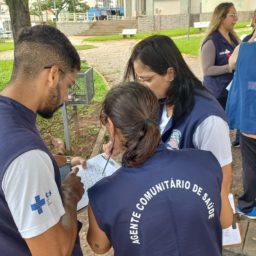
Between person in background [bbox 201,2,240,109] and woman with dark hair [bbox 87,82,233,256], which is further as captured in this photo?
person in background [bbox 201,2,240,109]

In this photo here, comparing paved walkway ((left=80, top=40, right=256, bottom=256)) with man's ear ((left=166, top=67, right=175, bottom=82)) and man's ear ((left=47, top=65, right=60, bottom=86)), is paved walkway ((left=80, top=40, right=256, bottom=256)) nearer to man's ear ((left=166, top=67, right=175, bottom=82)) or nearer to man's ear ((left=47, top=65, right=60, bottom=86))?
man's ear ((left=166, top=67, right=175, bottom=82))

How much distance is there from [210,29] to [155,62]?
87.2 inches

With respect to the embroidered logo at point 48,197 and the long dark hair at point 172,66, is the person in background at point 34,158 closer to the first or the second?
the embroidered logo at point 48,197

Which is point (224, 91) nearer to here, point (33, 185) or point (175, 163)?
point (175, 163)

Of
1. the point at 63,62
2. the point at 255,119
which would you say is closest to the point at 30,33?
the point at 63,62

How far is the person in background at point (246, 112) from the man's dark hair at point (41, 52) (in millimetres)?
1467

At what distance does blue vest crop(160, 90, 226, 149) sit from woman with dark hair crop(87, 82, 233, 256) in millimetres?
407

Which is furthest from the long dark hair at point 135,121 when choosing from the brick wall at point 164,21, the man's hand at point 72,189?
the brick wall at point 164,21

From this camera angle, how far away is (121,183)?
124 cm

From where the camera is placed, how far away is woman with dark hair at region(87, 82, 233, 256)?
1.22m

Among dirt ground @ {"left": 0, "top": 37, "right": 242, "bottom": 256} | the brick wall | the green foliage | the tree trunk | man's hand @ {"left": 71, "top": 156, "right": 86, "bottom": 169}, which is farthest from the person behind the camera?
the brick wall

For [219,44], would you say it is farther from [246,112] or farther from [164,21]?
[164,21]

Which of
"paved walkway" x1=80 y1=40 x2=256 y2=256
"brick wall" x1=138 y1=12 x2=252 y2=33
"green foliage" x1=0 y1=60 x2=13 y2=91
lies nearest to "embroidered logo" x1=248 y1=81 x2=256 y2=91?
"paved walkway" x1=80 y1=40 x2=256 y2=256

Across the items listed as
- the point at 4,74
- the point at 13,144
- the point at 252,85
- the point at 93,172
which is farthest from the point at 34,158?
the point at 4,74
